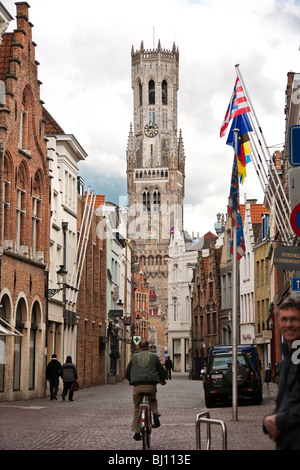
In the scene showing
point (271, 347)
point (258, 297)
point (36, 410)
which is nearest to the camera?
point (36, 410)

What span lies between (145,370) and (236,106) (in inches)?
476

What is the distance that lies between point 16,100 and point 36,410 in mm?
12665

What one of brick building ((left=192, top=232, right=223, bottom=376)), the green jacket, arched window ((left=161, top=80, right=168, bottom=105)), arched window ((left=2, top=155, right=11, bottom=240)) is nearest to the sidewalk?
the green jacket

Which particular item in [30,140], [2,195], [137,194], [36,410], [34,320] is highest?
[137,194]

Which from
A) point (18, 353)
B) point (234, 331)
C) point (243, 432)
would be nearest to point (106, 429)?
point (243, 432)

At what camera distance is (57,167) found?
41688 millimetres

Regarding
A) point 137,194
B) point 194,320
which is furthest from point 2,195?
point 137,194

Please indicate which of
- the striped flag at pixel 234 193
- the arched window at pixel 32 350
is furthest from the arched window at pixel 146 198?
the striped flag at pixel 234 193

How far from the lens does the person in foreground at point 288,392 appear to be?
230 inches

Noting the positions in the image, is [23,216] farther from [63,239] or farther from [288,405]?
[288,405]

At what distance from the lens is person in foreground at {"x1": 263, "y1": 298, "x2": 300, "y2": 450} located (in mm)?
5840

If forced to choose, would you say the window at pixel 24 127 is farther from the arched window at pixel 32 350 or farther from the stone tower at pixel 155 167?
the stone tower at pixel 155 167

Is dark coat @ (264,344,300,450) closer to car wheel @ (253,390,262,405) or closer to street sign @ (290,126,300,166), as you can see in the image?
street sign @ (290,126,300,166)
